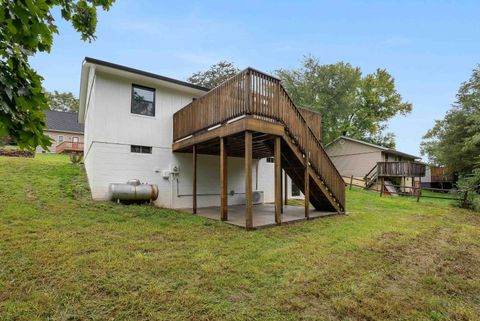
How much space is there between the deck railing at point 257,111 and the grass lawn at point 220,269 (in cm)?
236

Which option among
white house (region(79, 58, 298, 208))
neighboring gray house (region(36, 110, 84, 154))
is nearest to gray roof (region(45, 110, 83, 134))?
neighboring gray house (region(36, 110, 84, 154))

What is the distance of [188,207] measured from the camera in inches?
399

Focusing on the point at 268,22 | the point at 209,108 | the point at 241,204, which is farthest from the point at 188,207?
the point at 268,22

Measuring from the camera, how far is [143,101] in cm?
959

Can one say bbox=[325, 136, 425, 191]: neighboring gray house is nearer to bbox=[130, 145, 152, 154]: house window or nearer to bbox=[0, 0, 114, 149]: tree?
bbox=[130, 145, 152, 154]: house window

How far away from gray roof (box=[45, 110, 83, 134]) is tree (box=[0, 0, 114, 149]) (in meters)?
30.8

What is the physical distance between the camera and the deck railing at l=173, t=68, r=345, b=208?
625 cm

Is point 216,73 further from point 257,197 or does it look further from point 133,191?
point 133,191

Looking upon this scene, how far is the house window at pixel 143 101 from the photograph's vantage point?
9.40 m

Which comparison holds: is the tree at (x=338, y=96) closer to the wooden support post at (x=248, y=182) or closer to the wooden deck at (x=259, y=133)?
the wooden deck at (x=259, y=133)

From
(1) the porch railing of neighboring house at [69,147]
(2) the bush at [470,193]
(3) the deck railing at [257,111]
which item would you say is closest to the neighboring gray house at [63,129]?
(1) the porch railing of neighboring house at [69,147]

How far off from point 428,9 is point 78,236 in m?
14.4

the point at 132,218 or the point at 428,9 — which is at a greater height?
the point at 428,9

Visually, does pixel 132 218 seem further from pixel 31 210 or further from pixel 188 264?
pixel 188 264
